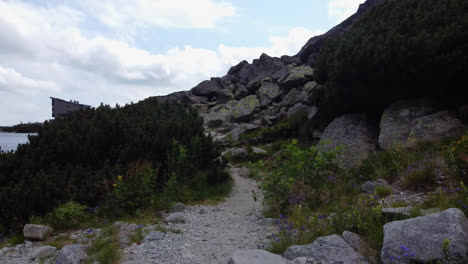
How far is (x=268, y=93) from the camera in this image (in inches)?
1051

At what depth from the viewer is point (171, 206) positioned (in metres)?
7.30

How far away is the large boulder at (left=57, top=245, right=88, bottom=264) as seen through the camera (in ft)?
Answer: 14.1

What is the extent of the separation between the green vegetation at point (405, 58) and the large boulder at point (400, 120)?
0.36m

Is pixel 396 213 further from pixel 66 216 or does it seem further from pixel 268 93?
pixel 268 93

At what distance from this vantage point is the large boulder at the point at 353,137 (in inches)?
354

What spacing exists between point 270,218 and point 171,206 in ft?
8.37

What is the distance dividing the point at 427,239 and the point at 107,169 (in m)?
7.26

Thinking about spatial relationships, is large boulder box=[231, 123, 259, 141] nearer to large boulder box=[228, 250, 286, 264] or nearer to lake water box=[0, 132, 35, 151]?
lake water box=[0, 132, 35, 151]

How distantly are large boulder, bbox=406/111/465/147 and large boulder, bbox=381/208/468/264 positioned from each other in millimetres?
5378

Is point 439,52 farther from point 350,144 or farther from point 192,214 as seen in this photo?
point 192,214

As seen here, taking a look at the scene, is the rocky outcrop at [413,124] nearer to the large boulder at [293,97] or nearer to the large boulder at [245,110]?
the large boulder at [293,97]

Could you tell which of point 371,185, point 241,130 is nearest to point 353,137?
point 371,185

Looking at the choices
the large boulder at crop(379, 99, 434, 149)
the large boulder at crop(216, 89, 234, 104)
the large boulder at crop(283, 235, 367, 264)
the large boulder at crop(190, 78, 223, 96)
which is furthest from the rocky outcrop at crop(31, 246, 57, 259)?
the large boulder at crop(190, 78, 223, 96)

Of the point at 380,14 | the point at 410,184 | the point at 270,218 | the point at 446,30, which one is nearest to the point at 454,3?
the point at 446,30
